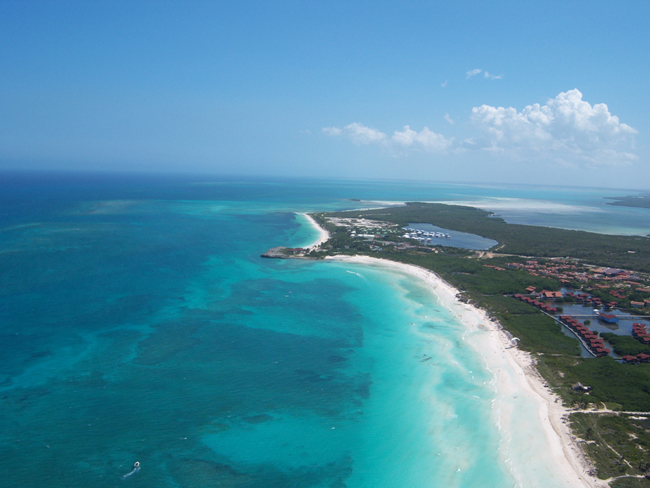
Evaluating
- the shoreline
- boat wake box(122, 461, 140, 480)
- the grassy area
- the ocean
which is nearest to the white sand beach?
the ocean

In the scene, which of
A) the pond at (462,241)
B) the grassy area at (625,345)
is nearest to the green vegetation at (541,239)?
the pond at (462,241)

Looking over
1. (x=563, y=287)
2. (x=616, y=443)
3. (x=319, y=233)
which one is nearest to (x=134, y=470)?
(x=616, y=443)

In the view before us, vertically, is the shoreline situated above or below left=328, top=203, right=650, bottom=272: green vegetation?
below

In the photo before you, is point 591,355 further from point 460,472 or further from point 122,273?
point 122,273

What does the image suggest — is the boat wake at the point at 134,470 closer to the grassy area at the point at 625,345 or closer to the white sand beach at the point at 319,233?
the grassy area at the point at 625,345

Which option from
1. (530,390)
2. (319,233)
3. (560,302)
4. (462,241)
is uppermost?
(319,233)

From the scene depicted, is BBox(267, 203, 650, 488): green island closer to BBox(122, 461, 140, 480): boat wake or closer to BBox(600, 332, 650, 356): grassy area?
BBox(600, 332, 650, 356): grassy area

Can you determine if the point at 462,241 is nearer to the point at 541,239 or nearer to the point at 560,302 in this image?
the point at 541,239
